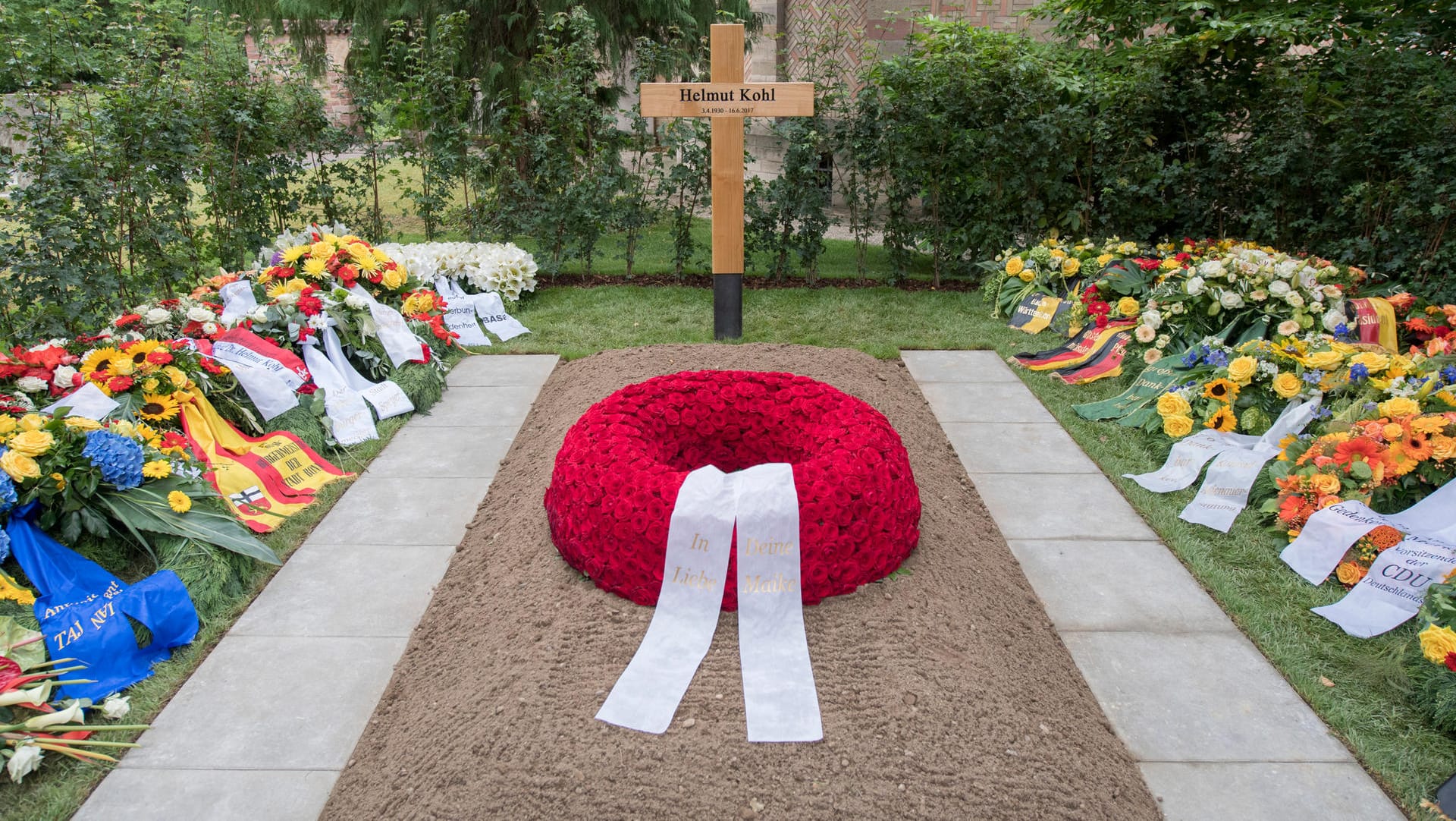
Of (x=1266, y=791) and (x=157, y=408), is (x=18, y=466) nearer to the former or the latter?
(x=157, y=408)

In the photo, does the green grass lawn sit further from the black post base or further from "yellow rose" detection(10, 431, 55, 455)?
"yellow rose" detection(10, 431, 55, 455)

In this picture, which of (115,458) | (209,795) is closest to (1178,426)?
(209,795)

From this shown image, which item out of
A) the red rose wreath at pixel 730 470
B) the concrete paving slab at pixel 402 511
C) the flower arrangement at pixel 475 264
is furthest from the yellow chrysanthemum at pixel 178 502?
the flower arrangement at pixel 475 264

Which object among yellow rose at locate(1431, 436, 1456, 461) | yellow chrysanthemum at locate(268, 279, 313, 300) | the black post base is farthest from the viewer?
the black post base

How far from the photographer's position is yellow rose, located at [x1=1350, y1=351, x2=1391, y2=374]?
13.0ft

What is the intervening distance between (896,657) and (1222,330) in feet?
11.5

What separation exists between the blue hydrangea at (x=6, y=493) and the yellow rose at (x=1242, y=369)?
4.80 m

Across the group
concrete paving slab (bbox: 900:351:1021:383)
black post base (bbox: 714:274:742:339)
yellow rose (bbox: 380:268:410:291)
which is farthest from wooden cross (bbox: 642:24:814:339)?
yellow rose (bbox: 380:268:410:291)

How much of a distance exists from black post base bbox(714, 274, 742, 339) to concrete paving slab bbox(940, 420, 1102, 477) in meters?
1.82

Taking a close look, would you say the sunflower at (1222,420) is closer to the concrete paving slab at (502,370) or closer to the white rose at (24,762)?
the concrete paving slab at (502,370)

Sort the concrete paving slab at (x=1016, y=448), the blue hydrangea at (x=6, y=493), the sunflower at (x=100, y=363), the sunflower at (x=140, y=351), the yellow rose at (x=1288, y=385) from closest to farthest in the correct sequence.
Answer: the blue hydrangea at (x=6, y=493) < the sunflower at (x=100, y=363) < the sunflower at (x=140, y=351) < the yellow rose at (x=1288, y=385) < the concrete paving slab at (x=1016, y=448)

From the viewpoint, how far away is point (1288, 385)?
423 cm

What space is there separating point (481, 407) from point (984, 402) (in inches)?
107

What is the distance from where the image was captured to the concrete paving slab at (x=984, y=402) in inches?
194
